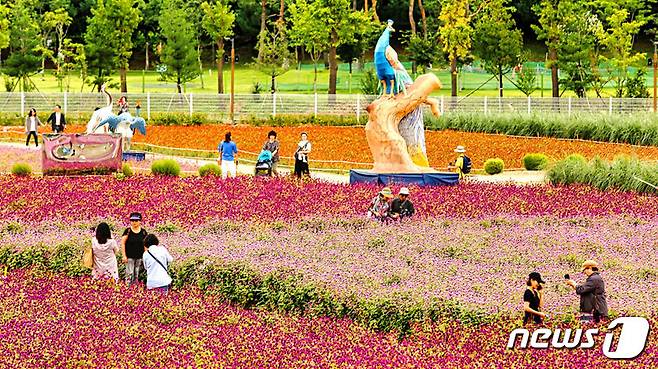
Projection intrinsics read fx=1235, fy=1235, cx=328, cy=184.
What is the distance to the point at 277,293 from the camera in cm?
1653

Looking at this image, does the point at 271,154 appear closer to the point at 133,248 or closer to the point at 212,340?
the point at 133,248

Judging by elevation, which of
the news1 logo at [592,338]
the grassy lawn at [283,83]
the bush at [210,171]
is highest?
the grassy lawn at [283,83]

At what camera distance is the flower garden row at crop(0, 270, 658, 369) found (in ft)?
41.5

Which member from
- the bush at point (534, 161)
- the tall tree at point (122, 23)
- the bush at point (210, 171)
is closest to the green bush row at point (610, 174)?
the bush at point (534, 161)

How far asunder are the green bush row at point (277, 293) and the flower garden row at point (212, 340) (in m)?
0.25

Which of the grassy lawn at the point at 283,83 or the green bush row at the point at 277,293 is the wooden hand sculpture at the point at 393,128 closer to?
the green bush row at the point at 277,293

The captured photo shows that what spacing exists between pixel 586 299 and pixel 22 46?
181 feet

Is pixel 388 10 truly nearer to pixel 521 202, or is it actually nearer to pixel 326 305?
pixel 521 202

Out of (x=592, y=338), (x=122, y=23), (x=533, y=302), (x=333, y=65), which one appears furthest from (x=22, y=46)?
(x=592, y=338)

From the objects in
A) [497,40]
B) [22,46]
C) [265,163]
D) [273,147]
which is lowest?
[265,163]

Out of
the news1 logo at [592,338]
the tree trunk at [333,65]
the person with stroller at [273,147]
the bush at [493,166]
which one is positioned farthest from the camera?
the tree trunk at [333,65]

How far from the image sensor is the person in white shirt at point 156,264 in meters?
16.7

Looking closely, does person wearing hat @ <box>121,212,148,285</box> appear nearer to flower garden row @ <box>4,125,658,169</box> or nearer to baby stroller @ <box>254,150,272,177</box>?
baby stroller @ <box>254,150,272,177</box>

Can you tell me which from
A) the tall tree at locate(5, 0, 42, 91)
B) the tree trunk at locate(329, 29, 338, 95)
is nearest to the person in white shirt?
the tree trunk at locate(329, 29, 338, 95)
